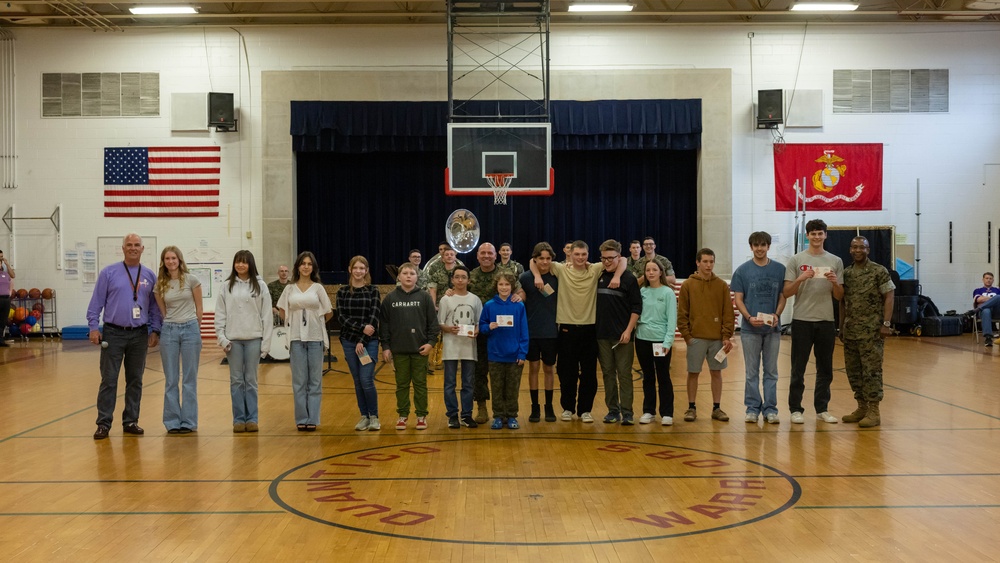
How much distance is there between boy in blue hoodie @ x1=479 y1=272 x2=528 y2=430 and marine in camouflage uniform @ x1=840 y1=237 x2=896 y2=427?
3.08m

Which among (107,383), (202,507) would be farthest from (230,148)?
(202,507)

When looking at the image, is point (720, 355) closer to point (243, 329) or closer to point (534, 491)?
point (534, 491)

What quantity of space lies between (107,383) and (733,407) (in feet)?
20.5

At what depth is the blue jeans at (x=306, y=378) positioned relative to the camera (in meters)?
8.60

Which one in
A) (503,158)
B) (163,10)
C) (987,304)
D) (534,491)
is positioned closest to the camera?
(534,491)

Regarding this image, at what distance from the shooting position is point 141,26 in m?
20.0

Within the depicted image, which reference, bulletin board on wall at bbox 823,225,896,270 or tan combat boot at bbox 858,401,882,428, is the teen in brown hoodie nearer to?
tan combat boot at bbox 858,401,882,428

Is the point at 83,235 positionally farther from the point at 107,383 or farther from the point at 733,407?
the point at 733,407

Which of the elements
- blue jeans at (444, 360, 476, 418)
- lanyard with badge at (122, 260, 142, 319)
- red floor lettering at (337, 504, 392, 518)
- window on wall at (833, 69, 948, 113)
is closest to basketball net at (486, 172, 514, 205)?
blue jeans at (444, 360, 476, 418)

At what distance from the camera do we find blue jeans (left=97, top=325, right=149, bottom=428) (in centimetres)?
845

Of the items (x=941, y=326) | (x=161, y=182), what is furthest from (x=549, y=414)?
(x=161, y=182)

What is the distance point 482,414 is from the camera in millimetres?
9078

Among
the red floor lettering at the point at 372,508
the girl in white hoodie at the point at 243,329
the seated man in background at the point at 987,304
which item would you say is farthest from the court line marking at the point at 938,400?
the girl in white hoodie at the point at 243,329

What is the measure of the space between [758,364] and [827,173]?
41.6 ft
